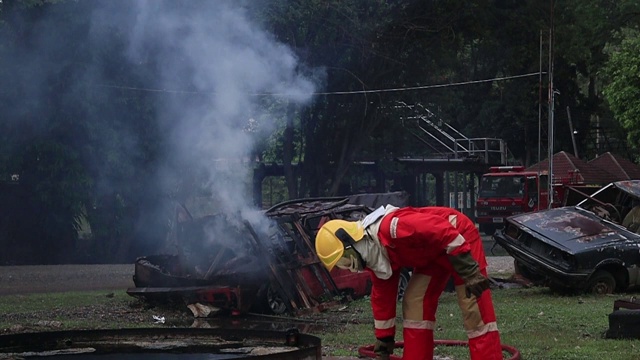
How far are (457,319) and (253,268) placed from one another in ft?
9.66

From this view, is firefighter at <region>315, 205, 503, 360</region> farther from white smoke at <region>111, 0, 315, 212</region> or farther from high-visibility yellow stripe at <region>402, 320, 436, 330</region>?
white smoke at <region>111, 0, 315, 212</region>

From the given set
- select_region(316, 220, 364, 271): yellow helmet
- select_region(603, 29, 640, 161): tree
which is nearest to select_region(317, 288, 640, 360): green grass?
select_region(316, 220, 364, 271): yellow helmet

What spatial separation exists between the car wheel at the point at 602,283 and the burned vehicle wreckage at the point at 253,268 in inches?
119

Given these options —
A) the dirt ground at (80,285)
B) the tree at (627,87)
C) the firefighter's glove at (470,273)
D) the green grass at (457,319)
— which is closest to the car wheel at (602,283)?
the green grass at (457,319)

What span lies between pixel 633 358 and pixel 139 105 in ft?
52.3

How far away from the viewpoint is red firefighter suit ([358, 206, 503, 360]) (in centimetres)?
658

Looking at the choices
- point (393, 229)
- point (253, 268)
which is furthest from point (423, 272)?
point (253, 268)

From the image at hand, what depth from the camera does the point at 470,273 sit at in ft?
21.7

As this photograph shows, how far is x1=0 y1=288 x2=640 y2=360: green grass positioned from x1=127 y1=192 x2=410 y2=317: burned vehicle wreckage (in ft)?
1.22

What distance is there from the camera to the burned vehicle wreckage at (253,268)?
42.7 feet

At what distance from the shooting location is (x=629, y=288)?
49.7 ft

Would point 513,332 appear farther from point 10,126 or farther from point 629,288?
point 10,126

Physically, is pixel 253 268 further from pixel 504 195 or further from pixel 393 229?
pixel 504 195

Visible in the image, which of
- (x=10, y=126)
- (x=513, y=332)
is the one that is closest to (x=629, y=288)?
(x=513, y=332)
